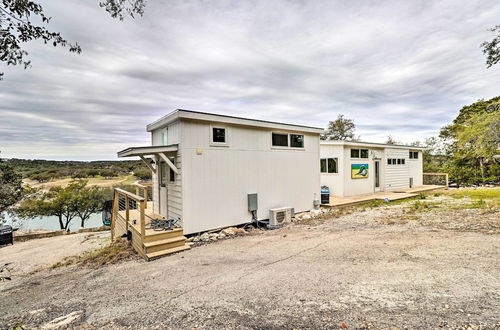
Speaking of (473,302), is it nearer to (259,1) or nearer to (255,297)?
(255,297)

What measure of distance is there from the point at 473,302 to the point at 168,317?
3.41 m

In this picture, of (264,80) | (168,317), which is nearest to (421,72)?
(264,80)

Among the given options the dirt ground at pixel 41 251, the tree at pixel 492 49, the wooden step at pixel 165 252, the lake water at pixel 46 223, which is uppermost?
the tree at pixel 492 49

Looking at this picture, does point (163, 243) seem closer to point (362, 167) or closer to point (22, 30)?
point (22, 30)

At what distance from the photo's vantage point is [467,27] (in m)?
9.30

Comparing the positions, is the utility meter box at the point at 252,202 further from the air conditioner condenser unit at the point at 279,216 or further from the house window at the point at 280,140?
the house window at the point at 280,140

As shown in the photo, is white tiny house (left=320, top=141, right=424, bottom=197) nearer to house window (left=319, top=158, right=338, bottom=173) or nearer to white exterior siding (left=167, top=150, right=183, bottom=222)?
house window (left=319, top=158, right=338, bottom=173)

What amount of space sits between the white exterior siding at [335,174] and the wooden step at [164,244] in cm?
897

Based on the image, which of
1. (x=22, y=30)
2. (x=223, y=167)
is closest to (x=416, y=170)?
(x=223, y=167)

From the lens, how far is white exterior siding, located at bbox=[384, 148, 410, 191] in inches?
549

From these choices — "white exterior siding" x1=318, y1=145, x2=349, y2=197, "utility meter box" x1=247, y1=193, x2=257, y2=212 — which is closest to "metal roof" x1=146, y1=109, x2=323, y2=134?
"utility meter box" x1=247, y1=193, x2=257, y2=212

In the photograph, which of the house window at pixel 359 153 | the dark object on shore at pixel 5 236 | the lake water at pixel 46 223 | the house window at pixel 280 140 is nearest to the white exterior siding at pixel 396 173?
the house window at pixel 359 153

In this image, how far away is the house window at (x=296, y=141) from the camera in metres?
8.90

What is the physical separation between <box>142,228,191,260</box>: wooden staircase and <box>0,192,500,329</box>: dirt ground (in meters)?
0.25
